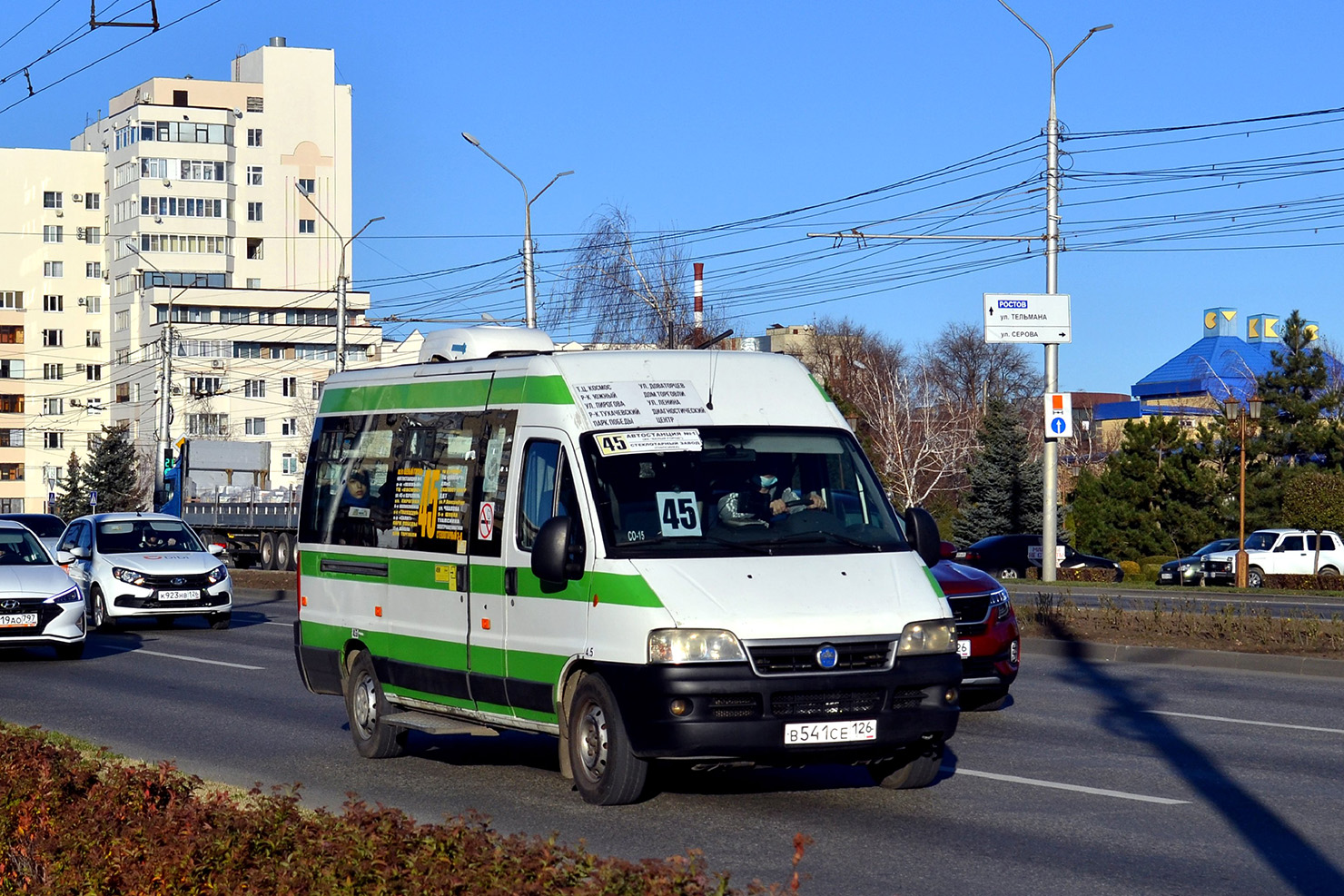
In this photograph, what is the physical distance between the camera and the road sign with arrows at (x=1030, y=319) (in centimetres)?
3450

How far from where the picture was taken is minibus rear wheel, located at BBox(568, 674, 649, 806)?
347 inches

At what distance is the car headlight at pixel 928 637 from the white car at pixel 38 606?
13.3 m

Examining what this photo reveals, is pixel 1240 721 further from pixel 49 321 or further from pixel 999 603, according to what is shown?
pixel 49 321

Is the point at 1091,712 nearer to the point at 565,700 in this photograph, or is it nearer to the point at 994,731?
the point at 994,731

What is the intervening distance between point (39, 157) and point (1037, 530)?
9343cm

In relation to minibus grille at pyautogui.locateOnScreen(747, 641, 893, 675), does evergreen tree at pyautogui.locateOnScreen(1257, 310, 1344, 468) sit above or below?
above

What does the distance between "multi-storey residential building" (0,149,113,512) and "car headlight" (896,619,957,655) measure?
124606mm

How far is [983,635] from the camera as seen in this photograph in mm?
13164

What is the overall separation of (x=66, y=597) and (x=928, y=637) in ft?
44.4

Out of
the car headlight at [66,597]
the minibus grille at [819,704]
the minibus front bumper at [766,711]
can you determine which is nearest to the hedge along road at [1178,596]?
the car headlight at [66,597]

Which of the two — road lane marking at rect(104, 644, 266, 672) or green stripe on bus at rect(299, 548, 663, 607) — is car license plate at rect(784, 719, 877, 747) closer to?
green stripe on bus at rect(299, 548, 663, 607)

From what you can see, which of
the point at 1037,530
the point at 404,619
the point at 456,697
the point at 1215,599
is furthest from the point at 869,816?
the point at 1037,530

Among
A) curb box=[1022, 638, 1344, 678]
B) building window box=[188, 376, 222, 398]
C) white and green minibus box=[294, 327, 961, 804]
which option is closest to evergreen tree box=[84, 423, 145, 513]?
building window box=[188, 376, 222, 398]

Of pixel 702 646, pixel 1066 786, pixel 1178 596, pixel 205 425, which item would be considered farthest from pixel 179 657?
pixel 205 425
